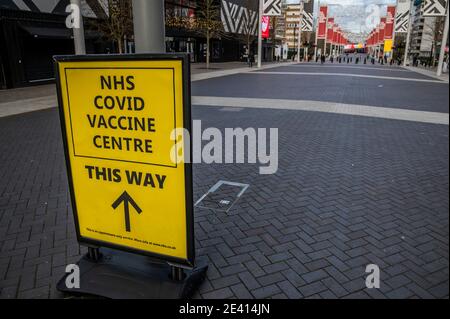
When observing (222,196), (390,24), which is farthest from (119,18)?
(390,24)

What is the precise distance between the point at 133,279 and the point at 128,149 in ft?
3.97

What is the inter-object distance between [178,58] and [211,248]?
2215 millimetres

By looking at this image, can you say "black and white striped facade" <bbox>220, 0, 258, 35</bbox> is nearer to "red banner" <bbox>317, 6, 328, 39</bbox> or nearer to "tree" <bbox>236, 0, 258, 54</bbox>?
"tree" <bbox>236, 0, 258, 54</bbox>

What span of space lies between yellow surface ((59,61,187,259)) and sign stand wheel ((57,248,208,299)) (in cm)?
30

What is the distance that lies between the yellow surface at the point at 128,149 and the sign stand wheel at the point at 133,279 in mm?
302

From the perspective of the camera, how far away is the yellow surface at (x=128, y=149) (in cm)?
268

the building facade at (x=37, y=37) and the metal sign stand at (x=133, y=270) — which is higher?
the building facade at (x=37, y=37)

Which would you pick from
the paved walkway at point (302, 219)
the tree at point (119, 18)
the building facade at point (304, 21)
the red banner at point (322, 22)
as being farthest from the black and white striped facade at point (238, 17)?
the paved walkway at point (302, 219)

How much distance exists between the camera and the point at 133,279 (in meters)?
3.22

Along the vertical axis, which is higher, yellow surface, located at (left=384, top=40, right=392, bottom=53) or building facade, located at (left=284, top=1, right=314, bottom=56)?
building facade, located at (left=284, top=1, right=314, bottom=56)

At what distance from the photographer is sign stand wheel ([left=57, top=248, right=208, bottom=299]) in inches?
120

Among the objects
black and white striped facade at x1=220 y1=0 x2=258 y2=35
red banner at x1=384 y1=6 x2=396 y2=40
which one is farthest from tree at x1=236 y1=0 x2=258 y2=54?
red banner at x1=384 y1=6 x2=396 y2=40

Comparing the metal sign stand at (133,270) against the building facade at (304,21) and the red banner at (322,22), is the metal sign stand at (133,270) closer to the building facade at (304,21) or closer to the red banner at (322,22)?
the building facade at (304,21)
